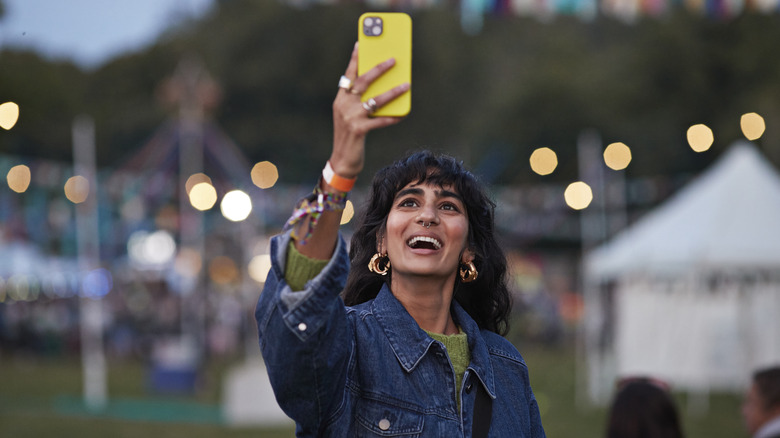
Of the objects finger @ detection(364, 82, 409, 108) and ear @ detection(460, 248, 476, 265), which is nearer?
finger @ detection(364, 82, 409, 108)

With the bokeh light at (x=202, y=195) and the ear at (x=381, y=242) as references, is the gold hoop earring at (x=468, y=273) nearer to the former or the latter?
the ear at (x=381, y=242)

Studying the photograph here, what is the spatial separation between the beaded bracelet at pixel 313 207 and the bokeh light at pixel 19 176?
1480 cm

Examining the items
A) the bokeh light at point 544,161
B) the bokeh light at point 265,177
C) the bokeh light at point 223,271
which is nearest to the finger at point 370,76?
the bokeh light at point 265,177

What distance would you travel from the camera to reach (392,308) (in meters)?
2.46

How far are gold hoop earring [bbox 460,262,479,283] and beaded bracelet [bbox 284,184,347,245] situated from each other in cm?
89

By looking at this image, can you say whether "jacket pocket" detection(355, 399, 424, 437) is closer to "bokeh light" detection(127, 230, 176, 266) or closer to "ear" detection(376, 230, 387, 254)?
"ear" detection(376, 230, 387, 254)

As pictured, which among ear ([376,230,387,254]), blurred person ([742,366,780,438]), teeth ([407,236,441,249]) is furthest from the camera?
blurred person ([742,366,780,438])

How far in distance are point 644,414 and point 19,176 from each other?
14159mm

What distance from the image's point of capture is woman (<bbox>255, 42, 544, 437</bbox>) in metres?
2.01

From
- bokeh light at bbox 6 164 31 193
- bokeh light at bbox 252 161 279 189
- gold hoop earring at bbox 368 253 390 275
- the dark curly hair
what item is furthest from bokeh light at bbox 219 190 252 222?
gold hoop earring at bbox 368 253 390 275

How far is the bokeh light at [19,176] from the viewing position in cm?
1567

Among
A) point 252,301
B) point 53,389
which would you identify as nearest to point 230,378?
point 53,389

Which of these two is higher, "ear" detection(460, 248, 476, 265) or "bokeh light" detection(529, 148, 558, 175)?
"bokeh light" detection(529, 148, 558, 175)

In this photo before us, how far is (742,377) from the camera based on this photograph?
13188mm
